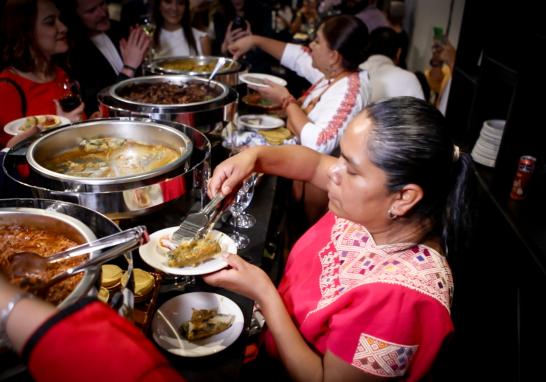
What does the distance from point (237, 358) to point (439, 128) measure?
2.77 feet

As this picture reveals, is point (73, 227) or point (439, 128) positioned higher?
point (439, 128)

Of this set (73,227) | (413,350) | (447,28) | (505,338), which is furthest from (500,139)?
(447,28)

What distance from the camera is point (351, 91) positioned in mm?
2918

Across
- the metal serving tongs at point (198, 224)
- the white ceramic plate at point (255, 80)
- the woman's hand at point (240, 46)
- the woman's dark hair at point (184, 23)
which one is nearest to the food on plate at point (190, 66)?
the white ceramic plate at point (255, 80)

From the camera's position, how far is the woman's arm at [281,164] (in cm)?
172

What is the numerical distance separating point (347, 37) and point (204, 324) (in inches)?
96.0

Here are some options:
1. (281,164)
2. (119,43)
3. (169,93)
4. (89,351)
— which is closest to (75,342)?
(89,351)

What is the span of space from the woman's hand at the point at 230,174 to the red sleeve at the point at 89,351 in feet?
3.26

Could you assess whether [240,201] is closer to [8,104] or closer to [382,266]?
[382,266]

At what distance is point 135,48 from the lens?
3221mm

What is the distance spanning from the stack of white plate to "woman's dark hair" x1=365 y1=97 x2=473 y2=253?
6.79ft

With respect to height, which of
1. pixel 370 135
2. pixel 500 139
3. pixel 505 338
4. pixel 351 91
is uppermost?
pixel 370 135

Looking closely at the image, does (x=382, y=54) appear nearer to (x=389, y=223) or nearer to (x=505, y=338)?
(x=505, y=338)

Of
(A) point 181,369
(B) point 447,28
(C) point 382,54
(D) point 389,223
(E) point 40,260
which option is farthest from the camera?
(B) point 447,28
